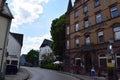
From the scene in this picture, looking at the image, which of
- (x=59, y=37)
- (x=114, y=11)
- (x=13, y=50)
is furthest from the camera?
(x=59, y=37)

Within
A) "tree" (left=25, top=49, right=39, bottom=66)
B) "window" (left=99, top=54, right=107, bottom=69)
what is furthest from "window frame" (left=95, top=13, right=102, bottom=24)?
"tree" (left=25, top=49, right=39, bottom=66)

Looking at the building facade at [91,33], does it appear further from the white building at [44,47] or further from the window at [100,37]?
the white building at [44,47]

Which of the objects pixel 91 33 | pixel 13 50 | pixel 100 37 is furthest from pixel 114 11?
pixel 13 50

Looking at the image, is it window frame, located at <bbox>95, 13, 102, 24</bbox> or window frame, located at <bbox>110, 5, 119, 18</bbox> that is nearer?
window frame, located at <bbox>110, 5, 119, 18</bbox>

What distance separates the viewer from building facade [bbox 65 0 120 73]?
83.2ft

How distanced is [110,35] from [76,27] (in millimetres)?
10347

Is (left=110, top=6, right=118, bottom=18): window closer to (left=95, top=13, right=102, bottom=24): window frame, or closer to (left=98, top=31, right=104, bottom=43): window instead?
(left=95, top=13, right=102, bottom=24): window frame

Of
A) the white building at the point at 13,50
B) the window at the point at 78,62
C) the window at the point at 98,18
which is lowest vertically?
the window at the point at 78,62

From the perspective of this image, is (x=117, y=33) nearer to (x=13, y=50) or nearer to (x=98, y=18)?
(x=98, y=18)

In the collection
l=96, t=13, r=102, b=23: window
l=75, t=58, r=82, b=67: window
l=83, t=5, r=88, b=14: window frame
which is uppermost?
l=83, t=5, r=88, b=14: window frame

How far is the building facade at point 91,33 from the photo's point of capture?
25.4 metres

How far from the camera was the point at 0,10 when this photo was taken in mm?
20469

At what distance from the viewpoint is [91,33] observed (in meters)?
29.5

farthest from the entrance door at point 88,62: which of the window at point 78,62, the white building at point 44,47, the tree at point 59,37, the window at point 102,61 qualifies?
the white building at point 44,47
